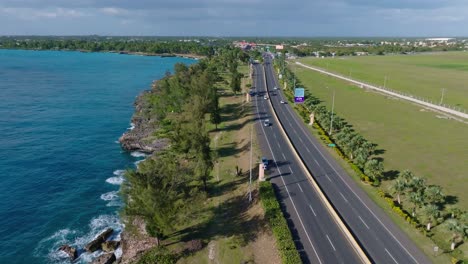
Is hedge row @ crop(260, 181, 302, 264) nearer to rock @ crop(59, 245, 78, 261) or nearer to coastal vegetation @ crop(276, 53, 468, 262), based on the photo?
coastal vegetation @ crop(276, 53, 468, 262)

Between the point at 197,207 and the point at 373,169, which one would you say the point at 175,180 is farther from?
the point at 373,169

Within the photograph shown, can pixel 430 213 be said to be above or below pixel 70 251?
above

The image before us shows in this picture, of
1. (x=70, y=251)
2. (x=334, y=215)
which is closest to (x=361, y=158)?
(x=334, y=215)

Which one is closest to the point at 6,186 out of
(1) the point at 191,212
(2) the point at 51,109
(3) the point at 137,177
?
(3) the point at 137,177

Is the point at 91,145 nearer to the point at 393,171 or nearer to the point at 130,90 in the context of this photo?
the point at 393,171

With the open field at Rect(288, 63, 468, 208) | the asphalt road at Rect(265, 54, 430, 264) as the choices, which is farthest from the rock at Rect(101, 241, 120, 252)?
the open field at Rect(288, 63, 468, 208)

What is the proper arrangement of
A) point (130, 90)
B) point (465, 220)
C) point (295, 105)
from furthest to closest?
point (130, 90) → point (295, 105) → point (465, 220)

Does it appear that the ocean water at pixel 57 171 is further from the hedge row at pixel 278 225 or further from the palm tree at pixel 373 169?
the palm tree at pixel 373 169
